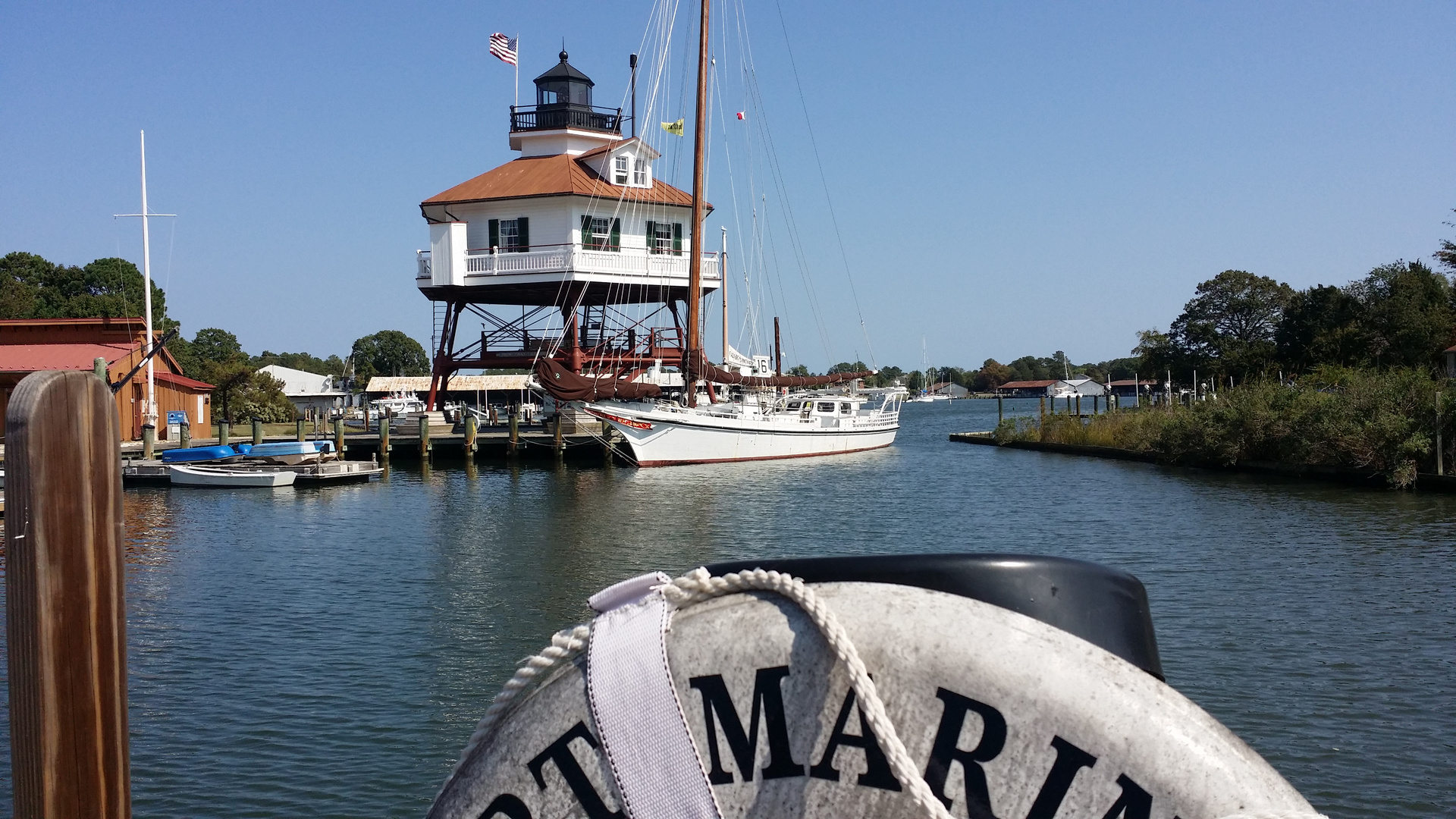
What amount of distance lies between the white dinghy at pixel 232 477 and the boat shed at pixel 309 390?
58.0 meters

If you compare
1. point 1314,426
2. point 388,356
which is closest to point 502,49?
point 1314,426

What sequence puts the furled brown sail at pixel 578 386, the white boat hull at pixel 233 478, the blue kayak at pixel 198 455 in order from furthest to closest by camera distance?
the furled brown sail at pixel 578 386, the blue kayak at pixel 198 455, the white boat hull at pixel 233 478

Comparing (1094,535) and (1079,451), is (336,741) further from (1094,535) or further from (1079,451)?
(1079,451)

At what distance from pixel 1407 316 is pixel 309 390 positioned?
87697mm

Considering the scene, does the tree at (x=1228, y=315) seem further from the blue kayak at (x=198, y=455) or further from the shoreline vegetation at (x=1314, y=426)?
the blue kayak at (x=198, y=455)

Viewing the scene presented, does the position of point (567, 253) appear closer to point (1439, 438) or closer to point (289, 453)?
point (289, 453)

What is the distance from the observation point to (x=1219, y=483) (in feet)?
97.2

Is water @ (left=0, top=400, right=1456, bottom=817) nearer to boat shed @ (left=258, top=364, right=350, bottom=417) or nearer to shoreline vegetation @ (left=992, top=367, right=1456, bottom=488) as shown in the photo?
shoreline vegetation @ (left=992, top=367, right=1456, bottom=488)

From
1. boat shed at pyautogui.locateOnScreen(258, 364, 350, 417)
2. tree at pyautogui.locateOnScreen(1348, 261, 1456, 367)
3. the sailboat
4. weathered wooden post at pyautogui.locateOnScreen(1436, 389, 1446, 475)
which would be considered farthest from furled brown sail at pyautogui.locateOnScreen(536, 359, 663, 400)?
boat shed at pyautogui.locateOnScreen(258, 364, 350, 417)

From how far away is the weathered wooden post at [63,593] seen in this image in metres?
3.09

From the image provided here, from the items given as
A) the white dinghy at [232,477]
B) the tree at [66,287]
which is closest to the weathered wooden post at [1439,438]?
the white dinghy at [232,477]

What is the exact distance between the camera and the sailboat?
38.5 meters

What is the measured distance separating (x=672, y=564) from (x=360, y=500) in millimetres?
14310

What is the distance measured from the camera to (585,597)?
14.8 m
